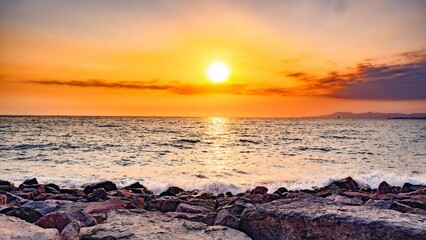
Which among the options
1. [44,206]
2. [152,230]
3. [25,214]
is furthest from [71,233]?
[44,206]

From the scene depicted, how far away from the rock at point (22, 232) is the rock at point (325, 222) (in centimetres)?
207

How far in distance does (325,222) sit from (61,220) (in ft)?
10.00

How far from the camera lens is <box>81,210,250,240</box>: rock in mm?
3684

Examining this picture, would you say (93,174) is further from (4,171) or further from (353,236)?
(353,236)

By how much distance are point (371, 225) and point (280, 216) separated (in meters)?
0.91

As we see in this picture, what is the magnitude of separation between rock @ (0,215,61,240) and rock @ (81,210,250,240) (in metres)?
0.34

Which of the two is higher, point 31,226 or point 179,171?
point 31,226

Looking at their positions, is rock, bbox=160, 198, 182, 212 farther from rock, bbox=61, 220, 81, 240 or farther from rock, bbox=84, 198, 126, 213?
rock, bbox=61, 220, 81, 240

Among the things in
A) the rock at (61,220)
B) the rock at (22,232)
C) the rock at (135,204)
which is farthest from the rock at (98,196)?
the rock at (22,232)

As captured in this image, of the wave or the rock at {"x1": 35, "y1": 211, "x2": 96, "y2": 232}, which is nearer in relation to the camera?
the rock at {"x1": 35, "y1": 211, "x2": 96, "y2": 232}

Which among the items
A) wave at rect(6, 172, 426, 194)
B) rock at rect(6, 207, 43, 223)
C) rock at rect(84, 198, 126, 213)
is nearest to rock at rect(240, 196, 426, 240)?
rock at rect(84, 198, 126, 213)

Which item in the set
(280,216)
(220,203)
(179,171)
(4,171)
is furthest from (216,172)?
(280,216)

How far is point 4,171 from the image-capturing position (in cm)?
1519

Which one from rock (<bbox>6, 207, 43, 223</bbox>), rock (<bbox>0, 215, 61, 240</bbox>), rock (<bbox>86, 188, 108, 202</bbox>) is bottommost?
rock (<bbox>86, 188, 108, 202</bbox>)
